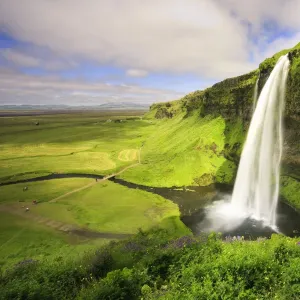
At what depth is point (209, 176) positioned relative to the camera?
2307 inches

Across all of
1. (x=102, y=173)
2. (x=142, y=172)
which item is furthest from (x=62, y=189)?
(x=142, y=172)

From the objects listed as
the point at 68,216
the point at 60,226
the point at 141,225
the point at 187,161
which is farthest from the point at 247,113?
the point at 60,226

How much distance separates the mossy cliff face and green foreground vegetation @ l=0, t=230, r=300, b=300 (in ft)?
90.4

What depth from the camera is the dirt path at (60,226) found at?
3553 cm

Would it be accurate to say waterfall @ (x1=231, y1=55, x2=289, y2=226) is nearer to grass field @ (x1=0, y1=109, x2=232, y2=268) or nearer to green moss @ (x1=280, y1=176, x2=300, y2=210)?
green moss @ (x1=280, y1=176, x2=300, y2=210)

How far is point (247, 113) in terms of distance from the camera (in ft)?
200

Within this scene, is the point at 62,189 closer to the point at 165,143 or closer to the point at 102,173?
the point at 102,173

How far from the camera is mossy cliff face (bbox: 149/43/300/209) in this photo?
41.4 meters

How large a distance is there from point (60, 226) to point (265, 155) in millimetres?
34053

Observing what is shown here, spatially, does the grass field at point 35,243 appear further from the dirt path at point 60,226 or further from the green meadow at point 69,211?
the dirt path at point 60,226

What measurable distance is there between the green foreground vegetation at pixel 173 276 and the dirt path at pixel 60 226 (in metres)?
15.8

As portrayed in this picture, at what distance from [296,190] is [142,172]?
33.1 metres

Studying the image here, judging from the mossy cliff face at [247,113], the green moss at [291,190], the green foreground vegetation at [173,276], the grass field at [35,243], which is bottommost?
the grass field at [35,243]

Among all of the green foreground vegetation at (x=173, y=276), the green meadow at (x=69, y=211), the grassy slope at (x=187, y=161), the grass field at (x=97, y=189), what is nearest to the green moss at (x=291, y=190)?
the grassy slope at (x=187, y=161)
